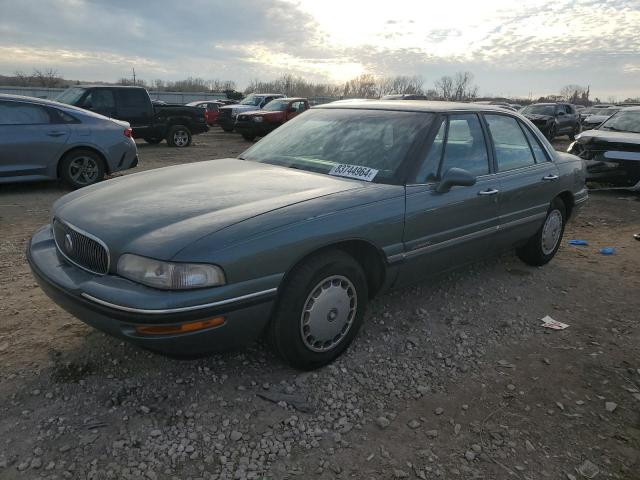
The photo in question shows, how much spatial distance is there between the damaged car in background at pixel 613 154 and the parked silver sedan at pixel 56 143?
825cm

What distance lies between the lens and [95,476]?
2.18m

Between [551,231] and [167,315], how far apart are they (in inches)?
159

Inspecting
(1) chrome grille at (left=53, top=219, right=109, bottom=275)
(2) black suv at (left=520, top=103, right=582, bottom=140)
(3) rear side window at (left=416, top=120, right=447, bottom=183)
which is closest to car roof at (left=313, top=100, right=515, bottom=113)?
(3) rear side window at (left=416, top=120, right=447, bottom=183)

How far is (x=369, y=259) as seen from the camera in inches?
126

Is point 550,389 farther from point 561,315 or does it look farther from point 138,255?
point 138,255

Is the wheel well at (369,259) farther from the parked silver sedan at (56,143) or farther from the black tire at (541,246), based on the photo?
the parked silver sedan at (56,143)

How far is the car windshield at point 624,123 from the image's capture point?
9.72 meters

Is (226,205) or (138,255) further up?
(226,205)

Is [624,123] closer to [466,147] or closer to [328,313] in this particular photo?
[466,147]

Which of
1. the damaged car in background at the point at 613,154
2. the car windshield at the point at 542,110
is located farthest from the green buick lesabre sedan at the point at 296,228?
the car windshield at the point at 542,110

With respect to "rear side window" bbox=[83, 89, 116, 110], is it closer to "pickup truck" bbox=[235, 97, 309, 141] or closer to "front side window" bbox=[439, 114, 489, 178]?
"pickup truck" bbox=[235, 97, 309, 141]

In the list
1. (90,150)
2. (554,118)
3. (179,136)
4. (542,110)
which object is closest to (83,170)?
(90,150)

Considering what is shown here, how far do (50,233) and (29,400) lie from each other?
1113 mm

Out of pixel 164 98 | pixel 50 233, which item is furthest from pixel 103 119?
pixel 164 98
